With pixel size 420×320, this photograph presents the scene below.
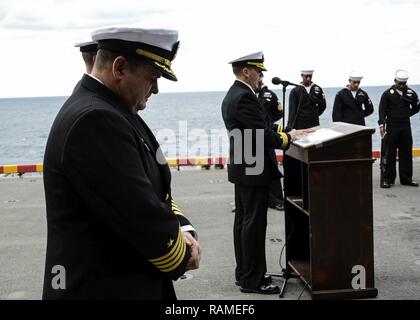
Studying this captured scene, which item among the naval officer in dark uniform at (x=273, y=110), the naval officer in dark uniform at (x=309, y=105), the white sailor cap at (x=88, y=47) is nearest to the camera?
the white sailor cap at (x=88, y=47)

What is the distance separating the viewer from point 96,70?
2117 mm

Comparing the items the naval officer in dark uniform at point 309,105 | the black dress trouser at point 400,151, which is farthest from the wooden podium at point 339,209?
the naval officer in dark uniform at point 309,105

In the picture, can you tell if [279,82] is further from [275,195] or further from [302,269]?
[275,195]

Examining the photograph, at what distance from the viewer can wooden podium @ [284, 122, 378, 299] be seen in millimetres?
4711

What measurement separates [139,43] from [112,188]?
0.53 meters

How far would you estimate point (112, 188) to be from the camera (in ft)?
6.08

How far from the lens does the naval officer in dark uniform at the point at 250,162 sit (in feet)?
16.9

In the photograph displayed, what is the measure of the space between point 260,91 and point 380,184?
9.96 ft

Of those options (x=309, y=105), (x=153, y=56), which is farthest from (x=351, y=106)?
(x=153, y=56)

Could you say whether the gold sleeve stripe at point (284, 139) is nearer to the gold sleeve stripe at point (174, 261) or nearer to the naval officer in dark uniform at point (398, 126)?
the gold sleeve stripe at point (174, 261)

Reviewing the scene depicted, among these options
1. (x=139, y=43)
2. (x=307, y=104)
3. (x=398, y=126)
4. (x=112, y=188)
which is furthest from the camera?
(x=307, y=104)

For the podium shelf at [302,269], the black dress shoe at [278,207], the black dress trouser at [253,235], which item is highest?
the black dress trouser at [253,235]

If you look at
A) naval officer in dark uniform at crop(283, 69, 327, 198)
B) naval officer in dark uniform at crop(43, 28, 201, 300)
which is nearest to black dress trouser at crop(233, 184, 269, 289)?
naval officer in dark uniform at crop(43, 28, 201, 300)

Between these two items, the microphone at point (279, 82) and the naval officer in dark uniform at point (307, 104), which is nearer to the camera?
the microphone at point (279, 82)
